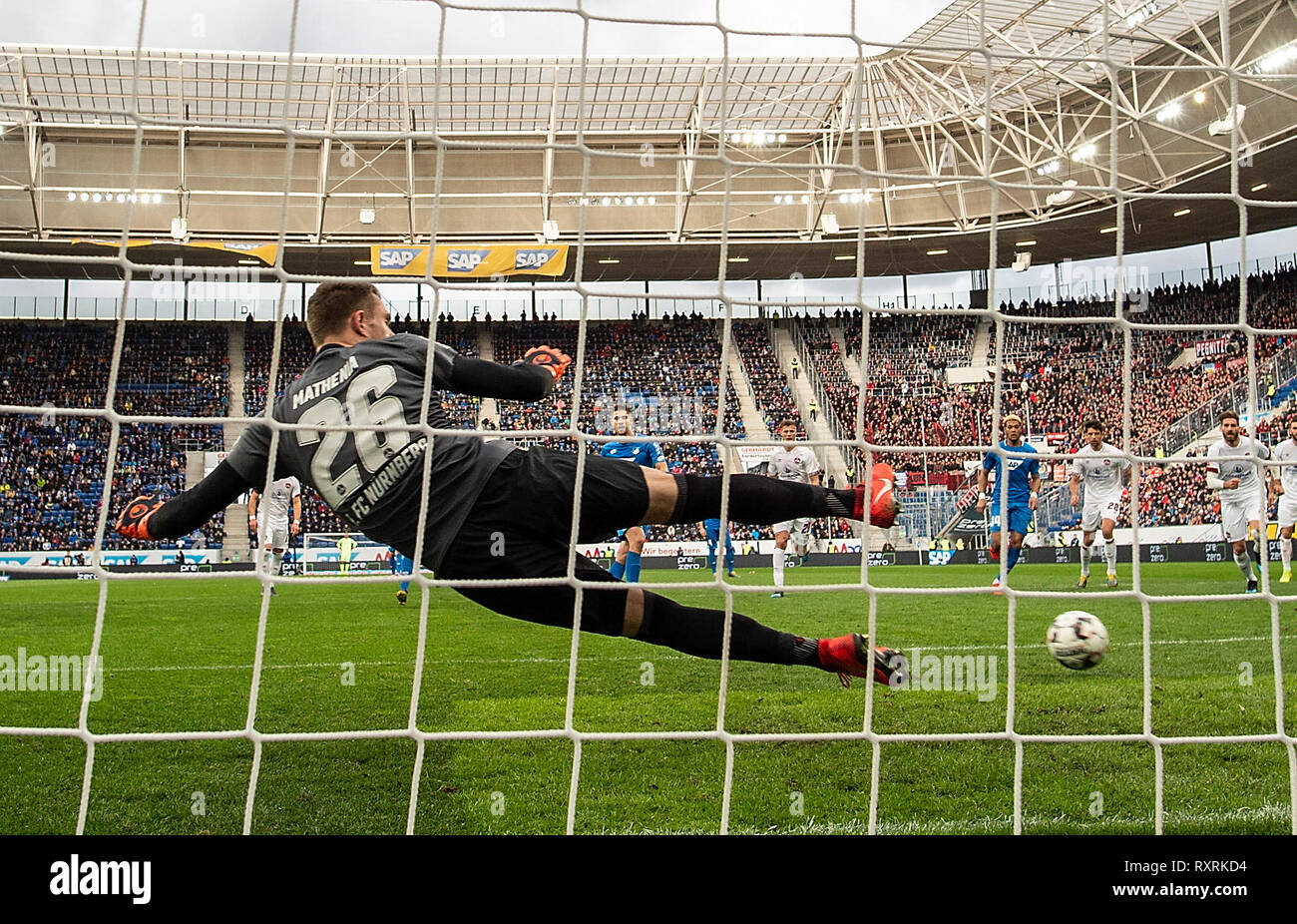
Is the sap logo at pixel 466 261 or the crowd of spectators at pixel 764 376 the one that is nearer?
the sap logo at pixel 466 261

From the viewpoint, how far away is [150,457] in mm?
21531

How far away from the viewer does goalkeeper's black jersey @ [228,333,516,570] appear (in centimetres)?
345

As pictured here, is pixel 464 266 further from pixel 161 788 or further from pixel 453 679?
pixel 161 788

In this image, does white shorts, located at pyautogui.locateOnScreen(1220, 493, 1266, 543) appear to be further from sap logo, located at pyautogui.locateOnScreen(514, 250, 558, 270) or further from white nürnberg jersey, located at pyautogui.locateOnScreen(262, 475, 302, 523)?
sap logo, located at pyautogui.locateOnScreen(514, 250, 558, 270)

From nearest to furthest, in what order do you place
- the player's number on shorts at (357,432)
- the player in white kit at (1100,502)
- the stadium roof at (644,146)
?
1. the player's number on shorts at (357,432)
2. the player in white kit at (1100,502)
3. the stadium roof at (644,146)

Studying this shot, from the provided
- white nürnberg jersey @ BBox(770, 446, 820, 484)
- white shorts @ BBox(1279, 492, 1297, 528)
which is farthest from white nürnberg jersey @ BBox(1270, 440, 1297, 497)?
white nürnberg jersey @ BBox(770, 446, 820, 484)

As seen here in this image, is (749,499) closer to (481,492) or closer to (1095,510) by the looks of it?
(481,492)

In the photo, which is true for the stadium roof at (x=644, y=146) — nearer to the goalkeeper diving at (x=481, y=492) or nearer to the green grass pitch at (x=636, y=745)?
the green grass pitch at (x=636, y=745)

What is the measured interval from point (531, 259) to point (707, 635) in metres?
14.1

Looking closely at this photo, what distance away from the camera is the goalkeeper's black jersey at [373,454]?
3.45 meters

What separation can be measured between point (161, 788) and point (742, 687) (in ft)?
9.45

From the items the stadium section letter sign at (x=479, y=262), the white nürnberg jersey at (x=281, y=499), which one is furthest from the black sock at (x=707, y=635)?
the stadium section letter sign at (x=479, y=262)

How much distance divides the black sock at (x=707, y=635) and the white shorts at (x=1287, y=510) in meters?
9.64
